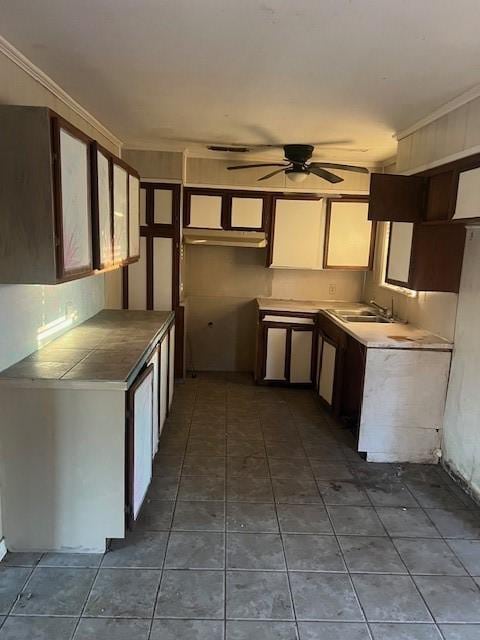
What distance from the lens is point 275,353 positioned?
4.80m

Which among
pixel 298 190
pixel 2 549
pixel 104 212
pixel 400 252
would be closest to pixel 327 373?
pixel 400 252

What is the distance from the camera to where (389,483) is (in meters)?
3.04

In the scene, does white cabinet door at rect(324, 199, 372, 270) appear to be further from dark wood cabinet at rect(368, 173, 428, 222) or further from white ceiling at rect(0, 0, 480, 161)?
dark wood cabinet at rect(368, 173, 428, 222)

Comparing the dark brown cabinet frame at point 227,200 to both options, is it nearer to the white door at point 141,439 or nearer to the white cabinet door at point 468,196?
the white cabinet door at point 468,196

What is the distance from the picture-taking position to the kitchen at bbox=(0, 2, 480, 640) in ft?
6.48

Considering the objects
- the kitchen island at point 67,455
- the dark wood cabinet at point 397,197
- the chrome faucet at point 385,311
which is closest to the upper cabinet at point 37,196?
the kitchen island at point 67,455

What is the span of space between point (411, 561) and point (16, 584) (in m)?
1.83

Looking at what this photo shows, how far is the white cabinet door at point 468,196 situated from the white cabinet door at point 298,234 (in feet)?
7.04

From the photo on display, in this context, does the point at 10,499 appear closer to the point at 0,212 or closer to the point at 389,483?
the point at 0,212

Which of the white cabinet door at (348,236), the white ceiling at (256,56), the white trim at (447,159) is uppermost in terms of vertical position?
the white ceiling at (256,56)

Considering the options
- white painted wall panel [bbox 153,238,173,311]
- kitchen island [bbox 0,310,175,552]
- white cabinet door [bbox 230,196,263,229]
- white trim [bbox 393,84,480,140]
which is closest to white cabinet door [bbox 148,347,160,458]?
kitchen island [bbox 0,310,175,552]

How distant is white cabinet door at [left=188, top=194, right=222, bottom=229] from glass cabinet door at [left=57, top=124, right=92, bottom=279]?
7.80 feet

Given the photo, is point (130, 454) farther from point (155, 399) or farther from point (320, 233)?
point (320, 233)

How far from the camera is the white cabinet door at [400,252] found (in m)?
3.41
